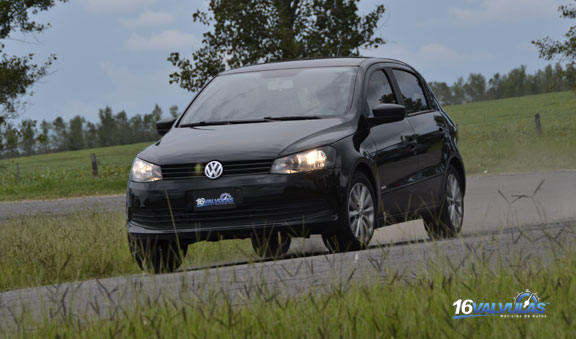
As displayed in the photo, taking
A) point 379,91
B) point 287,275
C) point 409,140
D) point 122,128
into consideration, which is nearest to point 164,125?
point 379,91

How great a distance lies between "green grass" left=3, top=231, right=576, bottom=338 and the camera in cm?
352

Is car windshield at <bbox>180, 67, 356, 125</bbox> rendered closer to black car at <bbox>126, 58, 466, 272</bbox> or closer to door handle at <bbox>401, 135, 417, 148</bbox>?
black car at <bbox>126, 58, 466, 272</bbox>

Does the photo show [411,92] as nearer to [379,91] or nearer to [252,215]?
[379,91]

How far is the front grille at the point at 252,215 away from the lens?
6.99m

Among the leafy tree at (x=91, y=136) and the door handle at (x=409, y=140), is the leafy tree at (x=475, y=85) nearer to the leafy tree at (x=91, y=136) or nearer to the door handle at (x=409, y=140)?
the leafy tree at (x=91, y=136)

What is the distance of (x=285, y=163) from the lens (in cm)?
698

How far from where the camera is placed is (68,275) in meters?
7.91

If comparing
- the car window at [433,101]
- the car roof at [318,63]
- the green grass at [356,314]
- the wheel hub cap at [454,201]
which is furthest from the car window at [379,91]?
the green grass at [356,314]

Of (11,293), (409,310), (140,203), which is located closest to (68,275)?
(140,203)

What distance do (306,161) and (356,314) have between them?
3.40 m

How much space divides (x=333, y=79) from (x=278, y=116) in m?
0.77

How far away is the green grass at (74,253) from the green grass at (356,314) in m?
3.15

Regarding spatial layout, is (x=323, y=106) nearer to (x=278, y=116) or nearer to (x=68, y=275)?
(x=278, y=116)

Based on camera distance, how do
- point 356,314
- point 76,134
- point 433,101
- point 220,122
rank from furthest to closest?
point 76,134, point 433,101, point 220,122, point 356,314
